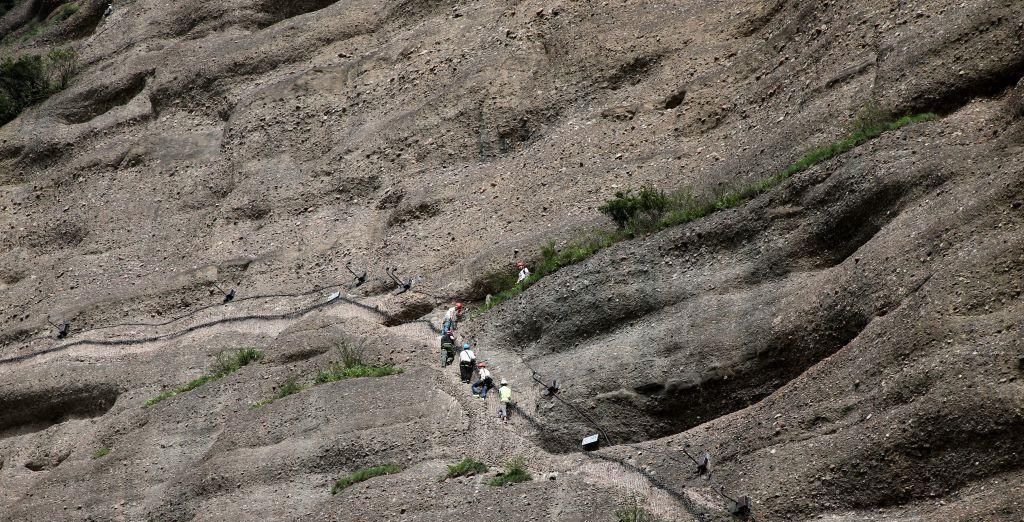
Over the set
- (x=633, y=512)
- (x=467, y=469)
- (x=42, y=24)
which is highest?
(x=633, y=512)

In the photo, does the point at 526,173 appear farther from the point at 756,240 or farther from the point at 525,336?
the point at 756,240

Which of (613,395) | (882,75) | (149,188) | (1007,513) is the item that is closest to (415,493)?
(613,395)

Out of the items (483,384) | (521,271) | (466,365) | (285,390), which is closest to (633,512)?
(483,384)

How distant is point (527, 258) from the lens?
2667 cm

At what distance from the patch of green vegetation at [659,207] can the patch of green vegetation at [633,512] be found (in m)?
6.91

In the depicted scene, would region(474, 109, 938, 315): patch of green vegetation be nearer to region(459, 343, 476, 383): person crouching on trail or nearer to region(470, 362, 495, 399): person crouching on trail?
region(459, 343, 476, 383): person crouching on trail

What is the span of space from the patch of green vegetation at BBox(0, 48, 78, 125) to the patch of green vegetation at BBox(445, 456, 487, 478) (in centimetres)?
3006

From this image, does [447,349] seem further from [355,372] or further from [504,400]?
[504,400]

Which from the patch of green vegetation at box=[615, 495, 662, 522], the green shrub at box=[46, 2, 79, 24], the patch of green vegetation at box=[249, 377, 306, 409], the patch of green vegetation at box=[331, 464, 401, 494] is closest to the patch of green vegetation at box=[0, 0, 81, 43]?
the green shrub at box=[46, 2, 79, 24]

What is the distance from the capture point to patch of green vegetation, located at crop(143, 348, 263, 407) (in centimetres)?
2761

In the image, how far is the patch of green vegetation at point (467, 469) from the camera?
20.6 m

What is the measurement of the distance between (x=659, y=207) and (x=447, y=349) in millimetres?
5196

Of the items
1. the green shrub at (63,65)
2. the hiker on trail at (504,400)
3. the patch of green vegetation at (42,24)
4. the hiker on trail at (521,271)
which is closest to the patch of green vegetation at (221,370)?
the hiker on trail at (521,271)

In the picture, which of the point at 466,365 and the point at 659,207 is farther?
the point at 659,207
